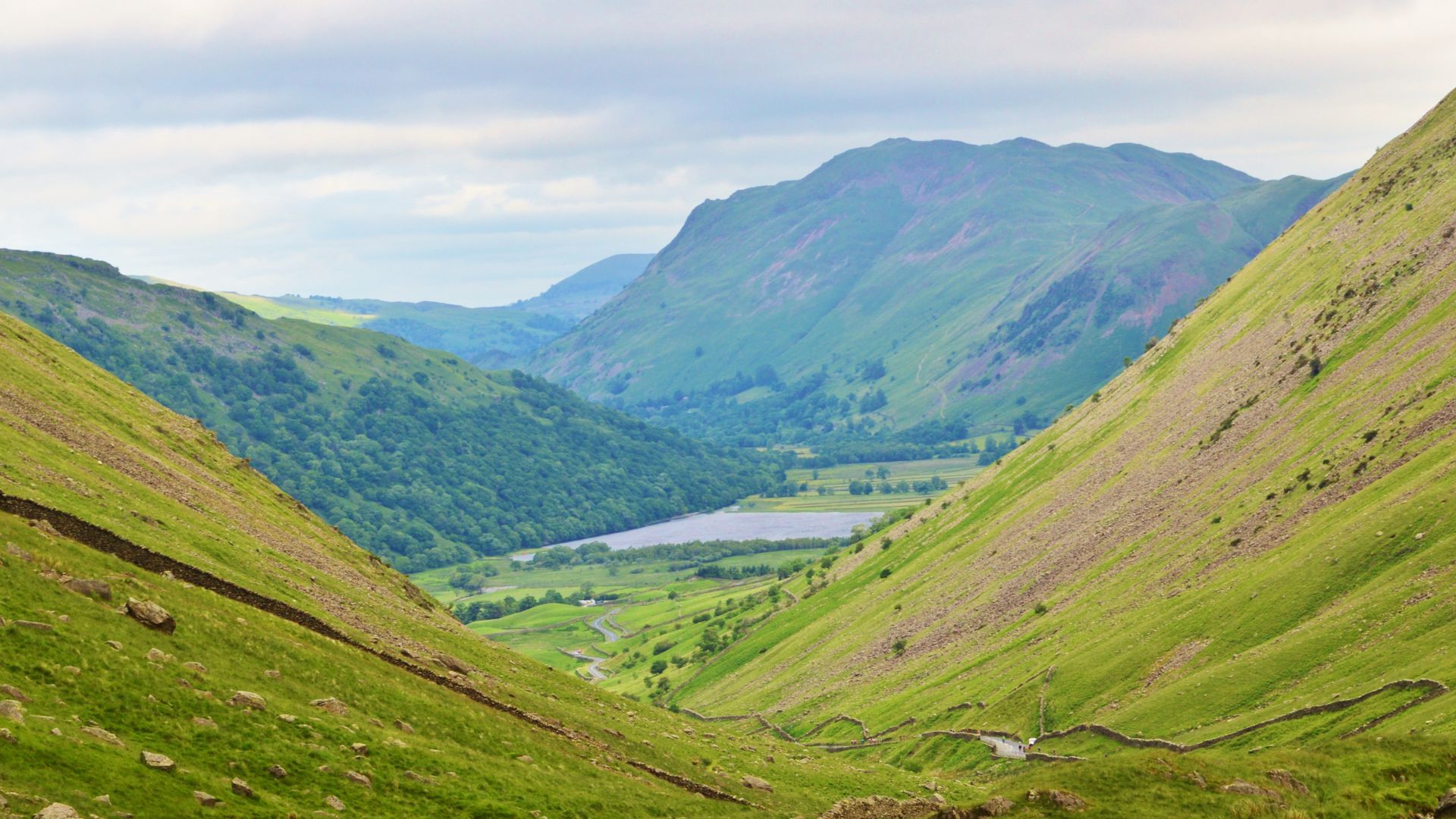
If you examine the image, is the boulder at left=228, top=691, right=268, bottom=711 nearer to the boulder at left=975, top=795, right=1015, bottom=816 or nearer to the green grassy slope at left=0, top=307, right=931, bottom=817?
the green grassy slope at left=0, top=307, right=931, bottom=817

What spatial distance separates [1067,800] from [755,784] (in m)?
19.8

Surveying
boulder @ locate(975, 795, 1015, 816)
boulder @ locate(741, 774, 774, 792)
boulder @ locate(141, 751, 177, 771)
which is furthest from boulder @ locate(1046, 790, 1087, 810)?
boulder @ locate(141, 751, 177, 771)

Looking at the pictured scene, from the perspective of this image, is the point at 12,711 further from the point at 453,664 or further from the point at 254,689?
the point at 453,664

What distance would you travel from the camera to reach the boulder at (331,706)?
154 feet

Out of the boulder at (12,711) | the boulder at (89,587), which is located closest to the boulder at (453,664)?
the boulder at (89,587)

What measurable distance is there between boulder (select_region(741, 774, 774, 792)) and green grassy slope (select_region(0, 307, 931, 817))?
461 mm

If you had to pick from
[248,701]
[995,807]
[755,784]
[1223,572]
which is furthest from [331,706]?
[1223,572]

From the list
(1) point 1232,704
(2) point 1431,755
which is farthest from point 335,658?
(1) point 1232,704

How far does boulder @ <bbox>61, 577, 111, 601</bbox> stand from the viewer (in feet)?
149

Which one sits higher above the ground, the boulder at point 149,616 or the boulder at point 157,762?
the boulder at point 149,616

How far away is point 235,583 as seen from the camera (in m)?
61.8

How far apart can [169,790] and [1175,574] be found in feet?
306

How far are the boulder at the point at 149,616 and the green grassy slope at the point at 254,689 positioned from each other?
0.71 m

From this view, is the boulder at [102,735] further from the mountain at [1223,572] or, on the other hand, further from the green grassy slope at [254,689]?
the mountain at [1223,572]
